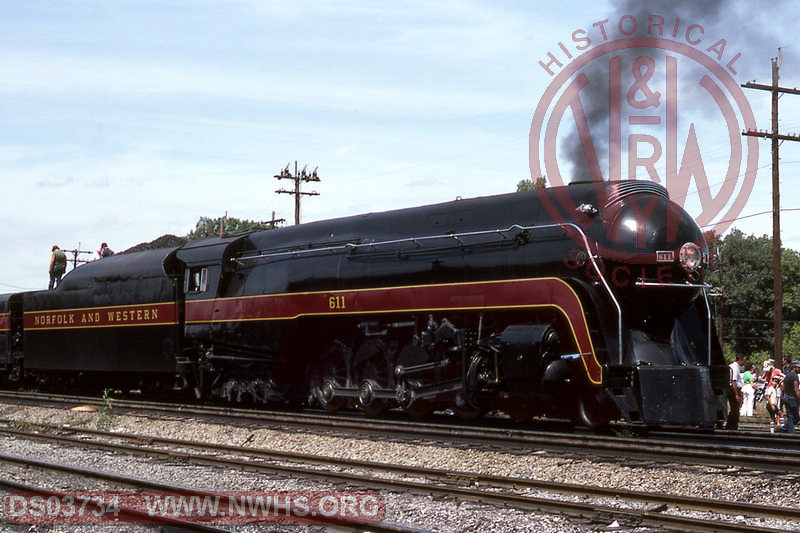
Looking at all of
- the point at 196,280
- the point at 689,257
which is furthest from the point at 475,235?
the point at 196,280

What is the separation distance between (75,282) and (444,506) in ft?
51.6

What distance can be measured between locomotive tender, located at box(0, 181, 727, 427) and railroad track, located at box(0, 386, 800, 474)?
1.80 feet

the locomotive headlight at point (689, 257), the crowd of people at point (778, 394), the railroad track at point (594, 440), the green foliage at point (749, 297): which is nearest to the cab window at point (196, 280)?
the railroad track at point (594, 440)

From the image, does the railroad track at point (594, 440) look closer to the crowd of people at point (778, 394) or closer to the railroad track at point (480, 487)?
the crowd of people at point (778, 394)

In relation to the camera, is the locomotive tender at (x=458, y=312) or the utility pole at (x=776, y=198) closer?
the locomotive tender at (x=458, y=312)

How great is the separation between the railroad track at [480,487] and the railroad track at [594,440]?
5.33 ft

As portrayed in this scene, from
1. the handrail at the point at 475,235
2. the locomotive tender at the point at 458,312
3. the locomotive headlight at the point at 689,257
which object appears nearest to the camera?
the handrail at the point at 475,235

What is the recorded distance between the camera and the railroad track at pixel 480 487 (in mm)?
6895

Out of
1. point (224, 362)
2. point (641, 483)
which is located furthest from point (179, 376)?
point (641, 483)

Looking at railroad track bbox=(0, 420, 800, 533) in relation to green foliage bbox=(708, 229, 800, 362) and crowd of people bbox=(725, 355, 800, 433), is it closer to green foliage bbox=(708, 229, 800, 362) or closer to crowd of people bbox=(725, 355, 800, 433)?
crowd of people bbox=(725, 355, 800, 433)

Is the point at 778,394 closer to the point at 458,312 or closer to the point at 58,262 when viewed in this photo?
the point at 458,312

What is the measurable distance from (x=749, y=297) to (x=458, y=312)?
65.5 metres

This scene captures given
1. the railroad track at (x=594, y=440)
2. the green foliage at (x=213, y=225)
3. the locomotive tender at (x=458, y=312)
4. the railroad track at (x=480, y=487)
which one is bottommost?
the railroad track at (x=480, y=487)

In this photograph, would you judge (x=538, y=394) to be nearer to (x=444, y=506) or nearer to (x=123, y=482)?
(x=444, y=506)
